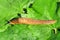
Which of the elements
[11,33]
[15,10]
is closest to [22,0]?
[15,10]

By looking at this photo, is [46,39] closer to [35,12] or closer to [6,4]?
[35,12]

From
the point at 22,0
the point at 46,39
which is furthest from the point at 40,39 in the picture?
the point at 22,0

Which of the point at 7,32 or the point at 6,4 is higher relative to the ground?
the point at 6,4

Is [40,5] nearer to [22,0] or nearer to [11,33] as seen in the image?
[22,0]

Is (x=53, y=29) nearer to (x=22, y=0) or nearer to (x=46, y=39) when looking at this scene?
(x=46, y=39)

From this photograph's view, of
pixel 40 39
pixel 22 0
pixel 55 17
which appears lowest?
pixel 40 39

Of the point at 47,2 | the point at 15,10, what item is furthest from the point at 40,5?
the point at 15,10

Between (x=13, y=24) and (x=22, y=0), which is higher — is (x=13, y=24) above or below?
below
